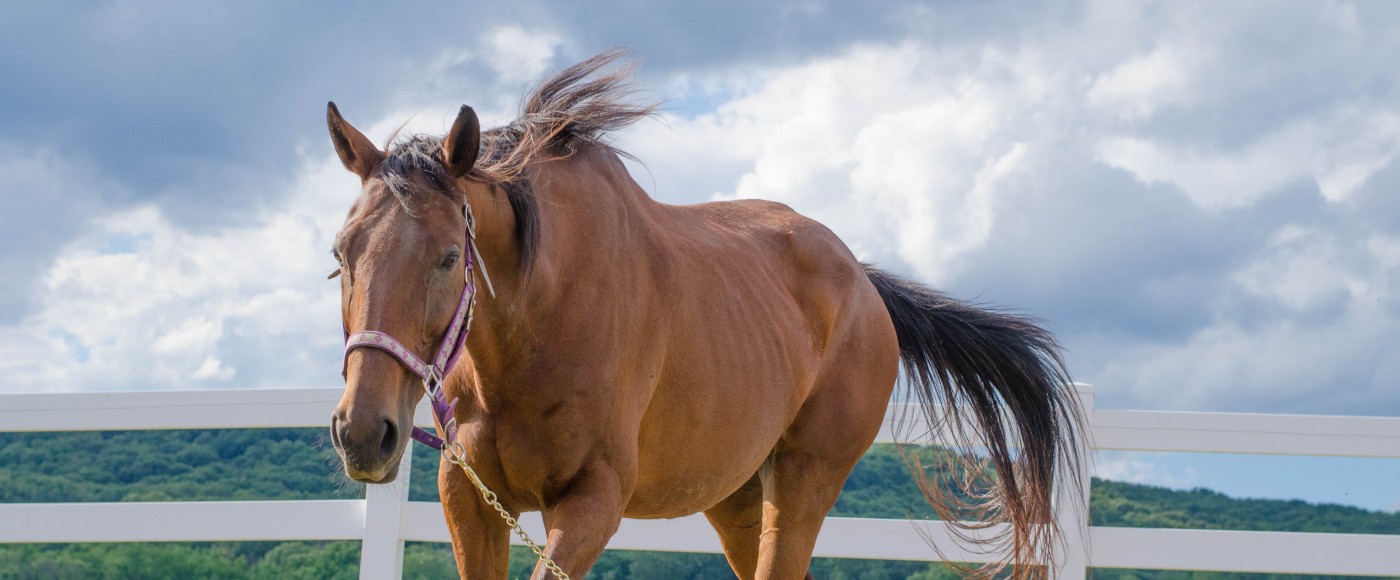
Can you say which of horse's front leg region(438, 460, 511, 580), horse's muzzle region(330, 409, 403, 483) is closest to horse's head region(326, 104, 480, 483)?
horse's muzzle region(330, 409, 403, 483)

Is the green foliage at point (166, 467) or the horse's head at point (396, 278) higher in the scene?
the green foliage at point (166, 467)

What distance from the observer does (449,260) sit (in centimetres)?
267

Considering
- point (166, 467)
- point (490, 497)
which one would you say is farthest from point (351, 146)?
point (166, 467)

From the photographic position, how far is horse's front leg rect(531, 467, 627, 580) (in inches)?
118

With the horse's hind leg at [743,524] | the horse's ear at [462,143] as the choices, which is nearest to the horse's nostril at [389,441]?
the horse's ear at [462,143]

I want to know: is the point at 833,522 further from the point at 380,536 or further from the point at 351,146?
the point at 351,146

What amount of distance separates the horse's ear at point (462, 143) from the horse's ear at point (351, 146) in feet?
0.62

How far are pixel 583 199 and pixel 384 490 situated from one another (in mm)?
2878

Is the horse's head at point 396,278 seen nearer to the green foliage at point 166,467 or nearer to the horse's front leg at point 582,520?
the horse's front leg at point 582,520

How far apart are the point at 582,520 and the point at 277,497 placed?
520 centimetres

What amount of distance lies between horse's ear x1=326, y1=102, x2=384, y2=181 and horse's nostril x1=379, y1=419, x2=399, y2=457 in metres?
0.67

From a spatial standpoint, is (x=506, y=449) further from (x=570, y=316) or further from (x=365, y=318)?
(x=365, y=318)

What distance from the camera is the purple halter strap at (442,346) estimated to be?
8.20ft

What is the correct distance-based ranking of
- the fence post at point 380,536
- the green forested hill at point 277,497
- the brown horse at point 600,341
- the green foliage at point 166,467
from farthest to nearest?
the green foliage at point 166,467
the green forested hill at point 277,497
the fence post at point 380,536
the brown horse at point 600,341
